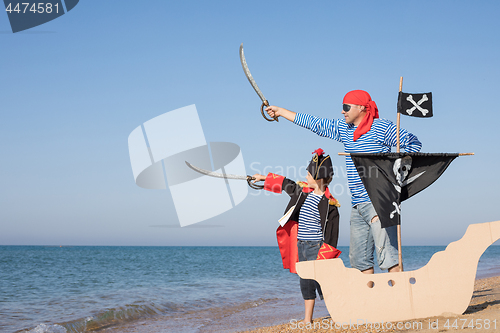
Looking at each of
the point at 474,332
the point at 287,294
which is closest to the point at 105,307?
the point at 287,294

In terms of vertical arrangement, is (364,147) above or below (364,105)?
below

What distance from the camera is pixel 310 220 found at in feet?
12.3

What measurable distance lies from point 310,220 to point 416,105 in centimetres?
149

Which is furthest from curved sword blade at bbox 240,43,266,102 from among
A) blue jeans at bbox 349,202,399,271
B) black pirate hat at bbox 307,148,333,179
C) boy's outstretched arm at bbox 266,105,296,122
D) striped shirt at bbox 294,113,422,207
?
blue jeans at bbox 349,202,399,271

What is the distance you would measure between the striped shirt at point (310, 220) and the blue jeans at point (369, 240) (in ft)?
1.21

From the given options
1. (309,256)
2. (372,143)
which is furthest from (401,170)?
(309,256)

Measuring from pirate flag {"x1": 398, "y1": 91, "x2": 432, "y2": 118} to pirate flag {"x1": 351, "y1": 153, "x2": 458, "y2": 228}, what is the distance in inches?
15.6

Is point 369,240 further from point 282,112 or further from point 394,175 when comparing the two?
point 282,112

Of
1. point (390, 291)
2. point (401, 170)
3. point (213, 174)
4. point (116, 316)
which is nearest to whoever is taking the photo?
point (390, 291)

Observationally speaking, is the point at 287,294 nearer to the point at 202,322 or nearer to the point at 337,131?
the point at 202,322

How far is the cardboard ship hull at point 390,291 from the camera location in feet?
10.5

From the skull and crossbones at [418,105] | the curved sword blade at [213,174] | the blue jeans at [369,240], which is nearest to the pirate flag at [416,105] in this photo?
the skull and crossbones at [418,105]

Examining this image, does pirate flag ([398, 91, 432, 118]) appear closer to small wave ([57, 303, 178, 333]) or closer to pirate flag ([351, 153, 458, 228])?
pirate flag ([351, 153, 458, 228])

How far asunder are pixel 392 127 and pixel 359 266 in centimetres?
134
